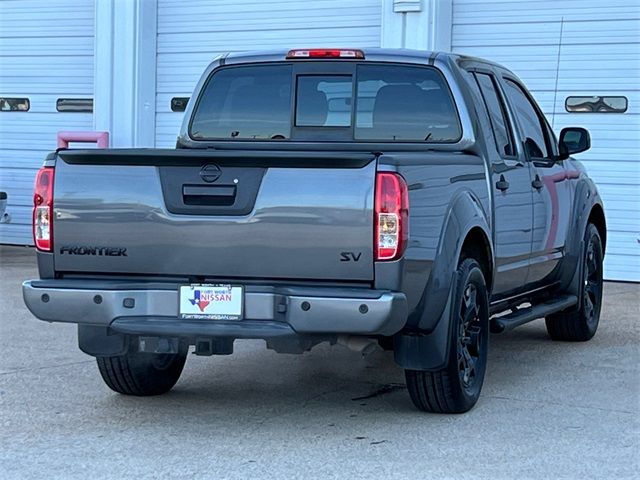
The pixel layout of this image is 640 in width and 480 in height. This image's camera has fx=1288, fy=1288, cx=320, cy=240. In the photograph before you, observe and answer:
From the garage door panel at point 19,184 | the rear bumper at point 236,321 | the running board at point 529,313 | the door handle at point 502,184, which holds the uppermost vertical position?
the door handle at point 502,184

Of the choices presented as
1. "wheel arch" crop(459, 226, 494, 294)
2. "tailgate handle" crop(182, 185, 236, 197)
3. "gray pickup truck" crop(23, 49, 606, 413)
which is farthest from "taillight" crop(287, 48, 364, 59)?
"tailgate handle" crop(182, 185, 236, 197)

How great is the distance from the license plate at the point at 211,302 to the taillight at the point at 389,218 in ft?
2.19

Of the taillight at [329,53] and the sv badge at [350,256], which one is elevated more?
the taillight at [329,53]

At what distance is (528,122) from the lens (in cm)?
826

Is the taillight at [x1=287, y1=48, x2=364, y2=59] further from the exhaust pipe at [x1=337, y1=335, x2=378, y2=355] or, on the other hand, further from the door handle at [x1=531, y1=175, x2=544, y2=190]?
the exhaust pipe at [x1=337, y1=335, x2=378, y2=355]

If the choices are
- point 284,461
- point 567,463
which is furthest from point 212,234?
point 567,463

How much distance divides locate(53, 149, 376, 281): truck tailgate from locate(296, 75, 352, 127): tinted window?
1.57 m

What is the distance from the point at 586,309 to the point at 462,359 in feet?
8.98

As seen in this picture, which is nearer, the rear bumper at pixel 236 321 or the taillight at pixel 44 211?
the rear bumper at pixel 236 321

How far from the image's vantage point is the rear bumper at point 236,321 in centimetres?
560

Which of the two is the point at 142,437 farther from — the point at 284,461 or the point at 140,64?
the point at 140,64

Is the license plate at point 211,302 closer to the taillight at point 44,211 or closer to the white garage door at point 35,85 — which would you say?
the taillight at point 44,211

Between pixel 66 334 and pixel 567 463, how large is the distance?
4.63 m

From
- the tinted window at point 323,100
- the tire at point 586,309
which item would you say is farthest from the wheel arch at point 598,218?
the tinted window at point 323,100
